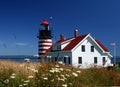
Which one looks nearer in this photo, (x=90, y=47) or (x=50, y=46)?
(x=90, y=47)

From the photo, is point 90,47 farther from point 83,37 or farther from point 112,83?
point 112,83

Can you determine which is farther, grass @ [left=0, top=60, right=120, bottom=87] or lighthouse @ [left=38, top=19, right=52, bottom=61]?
lighthouse @ [left=38, top=19, right=52, bottom=61]

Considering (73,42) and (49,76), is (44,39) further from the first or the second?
(49,76)

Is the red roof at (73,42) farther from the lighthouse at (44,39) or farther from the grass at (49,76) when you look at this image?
the grass at (49,76)

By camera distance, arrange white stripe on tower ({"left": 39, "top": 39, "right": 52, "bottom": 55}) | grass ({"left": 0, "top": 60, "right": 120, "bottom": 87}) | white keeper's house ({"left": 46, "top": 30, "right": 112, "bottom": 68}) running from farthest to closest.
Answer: white stripe on tower ({"left": 39, "top": 39, "right": 52, "bottom": 55}) < white keeper's house ({"left": 46, "top": 30, "right": 112, "bottom": 68}) < grass ({"left": 0, "top": 60, "right": 120, "bottom": 87})

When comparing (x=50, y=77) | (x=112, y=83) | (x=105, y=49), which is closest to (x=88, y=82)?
(x=112, y=83)

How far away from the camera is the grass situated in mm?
9141

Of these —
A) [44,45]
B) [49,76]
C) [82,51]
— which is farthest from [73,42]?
[49,76]

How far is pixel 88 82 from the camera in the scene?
1130 centimetres

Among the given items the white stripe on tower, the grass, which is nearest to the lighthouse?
the white stripe on tower

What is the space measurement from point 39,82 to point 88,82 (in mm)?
2702

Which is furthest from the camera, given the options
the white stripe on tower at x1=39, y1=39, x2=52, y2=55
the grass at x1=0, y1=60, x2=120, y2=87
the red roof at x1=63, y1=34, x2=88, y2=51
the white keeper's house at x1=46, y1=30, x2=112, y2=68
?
the white stripe on tower at x1=39, y1=39, x2=52, y2=55

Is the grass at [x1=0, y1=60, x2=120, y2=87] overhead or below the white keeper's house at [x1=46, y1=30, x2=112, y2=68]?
below

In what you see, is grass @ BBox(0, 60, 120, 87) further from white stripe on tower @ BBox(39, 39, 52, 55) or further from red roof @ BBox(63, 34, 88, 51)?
white stripe on tower @ BBox(39, 39, 52, 55)
